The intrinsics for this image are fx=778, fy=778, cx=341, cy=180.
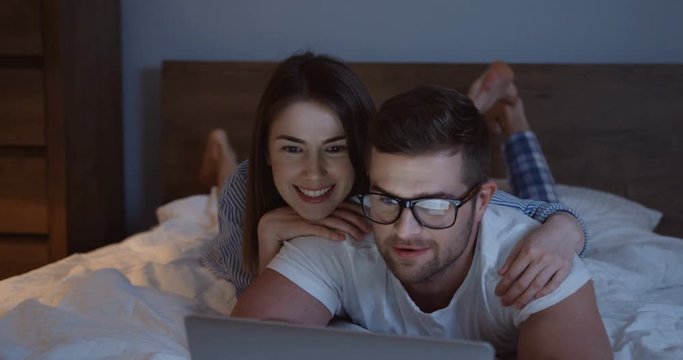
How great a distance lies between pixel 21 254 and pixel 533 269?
6.19 feet

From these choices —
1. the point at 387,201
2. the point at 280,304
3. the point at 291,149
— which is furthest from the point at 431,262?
the point at 291,149

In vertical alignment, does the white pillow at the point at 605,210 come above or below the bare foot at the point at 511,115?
below

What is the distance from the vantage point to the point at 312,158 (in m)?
1.37

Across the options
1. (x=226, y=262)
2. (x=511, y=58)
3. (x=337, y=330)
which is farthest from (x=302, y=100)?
(x=511, y=58)

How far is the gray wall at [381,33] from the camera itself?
2.63 metres

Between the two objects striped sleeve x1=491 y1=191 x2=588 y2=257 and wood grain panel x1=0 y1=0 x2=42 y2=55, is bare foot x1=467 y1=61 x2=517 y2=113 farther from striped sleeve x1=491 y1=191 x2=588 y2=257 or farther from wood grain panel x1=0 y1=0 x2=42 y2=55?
wood grain panel x1=0 y1=0 x2=42 y2=55

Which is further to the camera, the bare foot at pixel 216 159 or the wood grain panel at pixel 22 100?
the bare foot at pixel 216 159

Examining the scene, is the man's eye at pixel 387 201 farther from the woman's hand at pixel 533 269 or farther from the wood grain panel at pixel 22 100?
the wood grain panel at pixel 22 100

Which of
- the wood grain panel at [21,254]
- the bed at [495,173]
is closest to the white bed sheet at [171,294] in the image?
the bed at [495,173]

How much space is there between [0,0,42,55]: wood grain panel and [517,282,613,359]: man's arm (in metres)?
1.83

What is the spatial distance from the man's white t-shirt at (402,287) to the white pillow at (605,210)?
887mm

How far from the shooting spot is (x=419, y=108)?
1130mm

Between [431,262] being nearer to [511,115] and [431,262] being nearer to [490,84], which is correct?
[490,84]

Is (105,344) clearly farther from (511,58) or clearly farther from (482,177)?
(511,58)
